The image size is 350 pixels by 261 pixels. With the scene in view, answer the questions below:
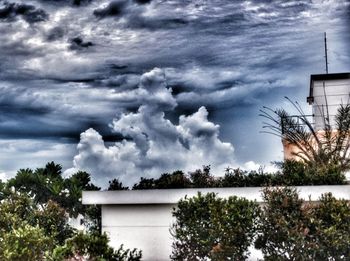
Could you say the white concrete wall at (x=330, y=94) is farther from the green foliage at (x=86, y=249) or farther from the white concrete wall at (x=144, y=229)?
the green foliage at (x=86, y=249)

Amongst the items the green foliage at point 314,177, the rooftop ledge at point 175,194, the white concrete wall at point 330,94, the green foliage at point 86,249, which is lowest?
the green foliage at point 86,249

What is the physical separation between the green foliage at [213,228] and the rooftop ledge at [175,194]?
355 millimetres

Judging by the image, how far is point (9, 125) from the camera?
20.7 m

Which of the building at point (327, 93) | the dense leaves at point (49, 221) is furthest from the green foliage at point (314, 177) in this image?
the building at point (327, 93)

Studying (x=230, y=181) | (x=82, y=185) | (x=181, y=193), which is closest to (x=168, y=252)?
(x=181, y=193)

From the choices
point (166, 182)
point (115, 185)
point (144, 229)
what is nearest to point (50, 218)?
point (115, 185)

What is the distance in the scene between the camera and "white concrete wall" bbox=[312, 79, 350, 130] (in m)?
22.8

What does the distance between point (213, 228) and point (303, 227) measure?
1.45 metres

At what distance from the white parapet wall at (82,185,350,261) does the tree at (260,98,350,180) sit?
4.74 m

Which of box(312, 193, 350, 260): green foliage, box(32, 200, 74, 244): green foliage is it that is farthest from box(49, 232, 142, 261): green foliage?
box(312, 193, 350, 260): green foliage

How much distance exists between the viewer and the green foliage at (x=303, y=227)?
40.8 feet

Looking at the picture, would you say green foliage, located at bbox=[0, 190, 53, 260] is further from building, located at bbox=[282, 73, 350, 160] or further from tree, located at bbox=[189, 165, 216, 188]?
building, located at bbox=[282, 73, 350, 160]

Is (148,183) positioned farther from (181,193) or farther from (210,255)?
(210,255)

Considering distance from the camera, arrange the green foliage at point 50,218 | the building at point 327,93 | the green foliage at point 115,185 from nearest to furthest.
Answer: the green foliage at point 50,218
the green foliage at point 115,185
the building at point 327,93
